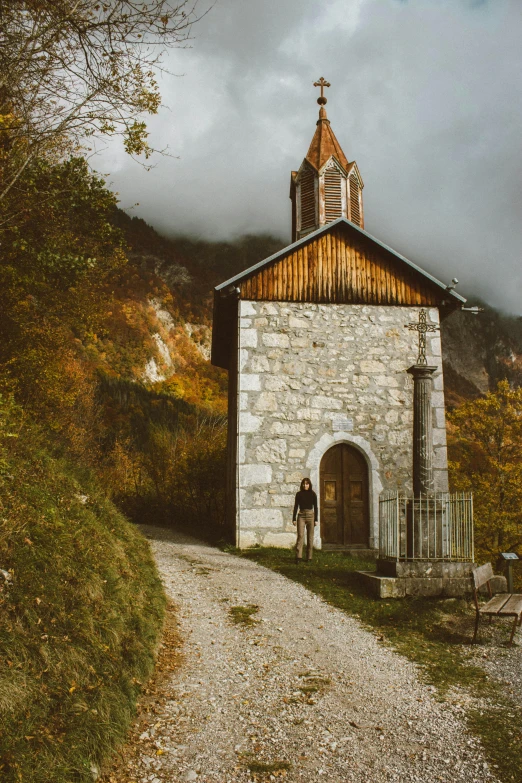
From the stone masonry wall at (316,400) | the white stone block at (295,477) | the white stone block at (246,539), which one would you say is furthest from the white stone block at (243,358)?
the white stone block at (246,539)

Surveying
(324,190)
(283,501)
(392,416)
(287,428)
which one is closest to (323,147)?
(324,190)

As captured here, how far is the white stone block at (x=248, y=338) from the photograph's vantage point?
13.3 m

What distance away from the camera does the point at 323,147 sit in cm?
1847

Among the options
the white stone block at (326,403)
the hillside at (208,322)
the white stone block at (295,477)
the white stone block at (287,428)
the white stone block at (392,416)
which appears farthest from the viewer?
the hillside at (208,322)

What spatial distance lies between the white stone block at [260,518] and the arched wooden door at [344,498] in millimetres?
1105

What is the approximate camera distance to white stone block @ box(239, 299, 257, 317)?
44.0ft

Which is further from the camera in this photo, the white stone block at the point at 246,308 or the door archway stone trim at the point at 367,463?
the white stone block at the point at 246,308

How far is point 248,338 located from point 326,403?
7.58 ft

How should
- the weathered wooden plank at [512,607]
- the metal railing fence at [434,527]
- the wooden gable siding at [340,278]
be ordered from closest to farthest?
the weathered wooden plank at [512,607] → the metal railing fence at [434,527] → the wooden gable siding at [340,278]

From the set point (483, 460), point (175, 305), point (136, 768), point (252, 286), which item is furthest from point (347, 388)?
point (175, 305)

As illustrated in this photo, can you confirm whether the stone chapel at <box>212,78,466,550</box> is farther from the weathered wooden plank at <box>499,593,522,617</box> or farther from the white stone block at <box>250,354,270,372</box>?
the weathered wooden plank at <box>499,593,522,617</box>

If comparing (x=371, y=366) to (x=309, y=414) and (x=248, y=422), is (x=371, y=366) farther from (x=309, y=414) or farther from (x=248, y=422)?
(x=248, y=422)

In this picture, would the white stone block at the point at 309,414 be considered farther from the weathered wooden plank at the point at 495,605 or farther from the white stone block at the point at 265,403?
the weathered wooden plank at the point at 495,605

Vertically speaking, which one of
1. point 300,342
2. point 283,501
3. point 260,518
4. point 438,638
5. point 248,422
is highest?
point 300,342
